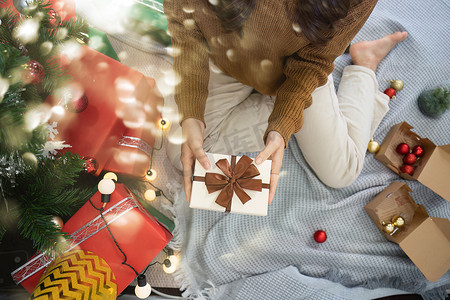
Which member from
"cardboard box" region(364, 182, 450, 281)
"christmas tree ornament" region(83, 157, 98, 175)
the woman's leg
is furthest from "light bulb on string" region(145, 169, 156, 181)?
"cardboard box" region(364, 182, 450, 281)

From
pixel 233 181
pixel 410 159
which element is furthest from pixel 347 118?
pixel 233 181

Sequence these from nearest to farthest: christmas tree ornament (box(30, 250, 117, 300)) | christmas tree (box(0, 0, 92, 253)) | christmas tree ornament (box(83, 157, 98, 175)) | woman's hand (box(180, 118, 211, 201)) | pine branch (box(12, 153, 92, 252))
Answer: christmas tree (box(0, 0, 92, 253)), pine branch (box(12, 153, 92, 252)), christmas tree ornament (box(30, 250, 117, 300)), woman's hand (box(180, 118, 211, 201)), christmas tree ornament (box(83, 157, 98, 175))

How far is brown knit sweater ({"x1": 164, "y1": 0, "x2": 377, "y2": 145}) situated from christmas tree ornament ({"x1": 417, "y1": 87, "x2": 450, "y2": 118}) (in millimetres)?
621

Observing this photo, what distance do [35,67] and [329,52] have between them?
2.35ft

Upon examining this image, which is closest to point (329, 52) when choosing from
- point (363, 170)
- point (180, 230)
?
point (363, 170)

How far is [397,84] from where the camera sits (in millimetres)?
1353

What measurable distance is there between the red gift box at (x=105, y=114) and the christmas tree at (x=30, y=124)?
0.28 metres

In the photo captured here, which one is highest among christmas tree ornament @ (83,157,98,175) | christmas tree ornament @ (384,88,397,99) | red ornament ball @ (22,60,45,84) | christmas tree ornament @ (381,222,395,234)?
red ornament ball @ (22,60,45,84)

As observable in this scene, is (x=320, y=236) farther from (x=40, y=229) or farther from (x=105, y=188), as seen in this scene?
(x=40, y=229)

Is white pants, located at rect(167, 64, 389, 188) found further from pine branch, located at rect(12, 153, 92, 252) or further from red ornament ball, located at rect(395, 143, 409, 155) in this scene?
pine branch, located at rect(12, 153, 92, 252)

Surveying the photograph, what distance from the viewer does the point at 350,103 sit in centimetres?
128

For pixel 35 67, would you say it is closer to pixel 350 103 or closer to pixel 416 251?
pixel 350 103

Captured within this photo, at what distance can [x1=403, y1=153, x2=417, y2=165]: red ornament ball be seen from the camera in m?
1.27

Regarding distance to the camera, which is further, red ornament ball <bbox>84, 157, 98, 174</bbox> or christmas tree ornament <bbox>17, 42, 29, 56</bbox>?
red ornament ball <bbox>84, 157, 98, 174</bbox>
